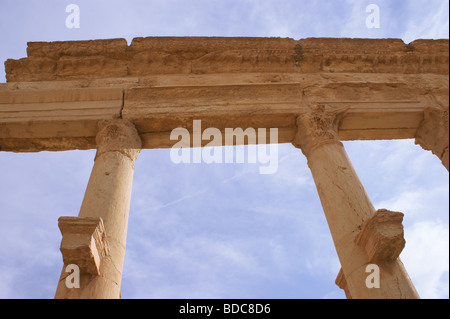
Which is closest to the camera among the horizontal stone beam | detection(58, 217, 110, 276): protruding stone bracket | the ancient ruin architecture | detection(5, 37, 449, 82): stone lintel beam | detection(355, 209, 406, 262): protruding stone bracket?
detection(58, 217, 110, 276): protruding stone bracket

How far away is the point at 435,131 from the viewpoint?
30.2ft

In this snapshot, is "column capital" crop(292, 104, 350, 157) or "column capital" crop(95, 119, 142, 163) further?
"column capital" crop(292, 104, 350, 157)

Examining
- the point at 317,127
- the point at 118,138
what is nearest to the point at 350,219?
the point at 317,127

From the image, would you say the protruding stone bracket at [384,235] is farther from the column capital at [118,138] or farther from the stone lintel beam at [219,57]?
the stone lintel beam at [219,57]

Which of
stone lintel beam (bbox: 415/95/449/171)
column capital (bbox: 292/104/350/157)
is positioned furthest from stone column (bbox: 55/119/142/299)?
stone lintel beam (bbox: 415/95/449/171)

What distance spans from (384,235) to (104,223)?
14.9ft

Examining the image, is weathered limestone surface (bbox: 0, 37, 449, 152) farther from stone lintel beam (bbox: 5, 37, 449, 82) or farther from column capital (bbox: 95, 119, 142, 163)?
column capital (bbox: 95, 119, 142, 163)

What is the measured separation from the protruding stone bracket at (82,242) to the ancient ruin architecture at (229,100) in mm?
658

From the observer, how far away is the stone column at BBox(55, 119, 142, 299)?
18.9 feet

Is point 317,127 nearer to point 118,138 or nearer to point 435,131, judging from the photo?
point 435,131
